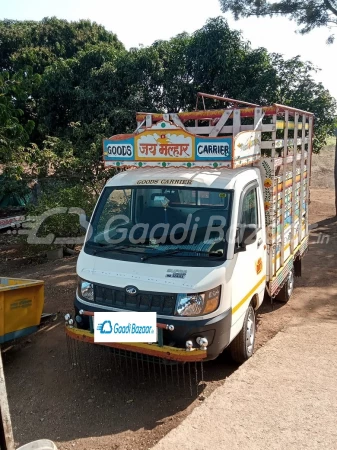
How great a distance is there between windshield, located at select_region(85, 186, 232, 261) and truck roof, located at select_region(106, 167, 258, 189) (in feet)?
0.21

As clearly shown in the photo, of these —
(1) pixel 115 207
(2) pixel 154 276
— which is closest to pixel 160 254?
(2) pixel 154 276

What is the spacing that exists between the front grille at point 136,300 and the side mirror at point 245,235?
882mm

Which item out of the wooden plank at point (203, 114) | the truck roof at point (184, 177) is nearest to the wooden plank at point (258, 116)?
the wooden plank at point (203, 114)

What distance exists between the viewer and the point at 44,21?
90.3ft

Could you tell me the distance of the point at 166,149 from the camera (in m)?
4.69

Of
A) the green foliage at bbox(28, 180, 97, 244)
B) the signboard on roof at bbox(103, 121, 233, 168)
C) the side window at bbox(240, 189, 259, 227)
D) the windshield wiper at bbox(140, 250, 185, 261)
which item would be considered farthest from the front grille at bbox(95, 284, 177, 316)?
the green foliage at bbox(28, 180, 97, 244)

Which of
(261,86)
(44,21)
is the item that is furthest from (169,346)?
(44,21)

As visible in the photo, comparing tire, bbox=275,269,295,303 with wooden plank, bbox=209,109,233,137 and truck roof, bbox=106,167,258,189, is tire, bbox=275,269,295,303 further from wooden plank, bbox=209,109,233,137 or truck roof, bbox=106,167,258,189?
wooden plank, bbox=209,109,233,137

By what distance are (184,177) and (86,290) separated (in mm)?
1555

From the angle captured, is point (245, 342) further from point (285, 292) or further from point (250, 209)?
point (285, 292)

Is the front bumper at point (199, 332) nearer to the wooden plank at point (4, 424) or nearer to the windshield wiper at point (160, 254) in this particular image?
the windshield wiper at point (160, 254)

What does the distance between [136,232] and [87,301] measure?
0.90 metres

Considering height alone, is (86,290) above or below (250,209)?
below

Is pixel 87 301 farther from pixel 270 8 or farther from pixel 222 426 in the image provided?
pixel 270 8
